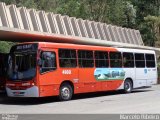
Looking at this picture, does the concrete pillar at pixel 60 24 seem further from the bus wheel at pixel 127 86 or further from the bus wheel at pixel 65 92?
the bus wheel at pixel 65 92

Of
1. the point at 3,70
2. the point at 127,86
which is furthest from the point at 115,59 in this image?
the point at 3,70

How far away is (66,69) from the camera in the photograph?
19344mm

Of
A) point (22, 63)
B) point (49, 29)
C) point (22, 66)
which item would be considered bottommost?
point (22, 66)

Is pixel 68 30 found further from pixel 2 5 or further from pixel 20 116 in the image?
pixel 20 116

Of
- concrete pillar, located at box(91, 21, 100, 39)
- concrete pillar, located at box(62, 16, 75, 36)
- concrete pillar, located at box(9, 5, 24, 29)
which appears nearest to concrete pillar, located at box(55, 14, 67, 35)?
concrete pillar, located at box(62, 16, 75, 36)

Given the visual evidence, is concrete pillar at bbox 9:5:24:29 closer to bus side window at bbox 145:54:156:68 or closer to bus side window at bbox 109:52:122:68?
bus side window at bbox 109:52:122:68

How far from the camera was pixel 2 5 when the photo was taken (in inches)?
822

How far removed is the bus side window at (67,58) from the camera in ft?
62.8

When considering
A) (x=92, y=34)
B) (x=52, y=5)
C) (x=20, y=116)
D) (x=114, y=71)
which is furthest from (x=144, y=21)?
(x=20, y=116)

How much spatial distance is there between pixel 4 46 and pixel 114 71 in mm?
21116

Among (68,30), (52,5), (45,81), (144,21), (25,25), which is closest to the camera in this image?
(45,81)

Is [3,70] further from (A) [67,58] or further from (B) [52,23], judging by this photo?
(B) [52,23]

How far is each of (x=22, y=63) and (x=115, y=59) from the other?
684cm

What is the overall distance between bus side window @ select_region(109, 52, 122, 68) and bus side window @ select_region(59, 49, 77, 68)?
350 centimetres
